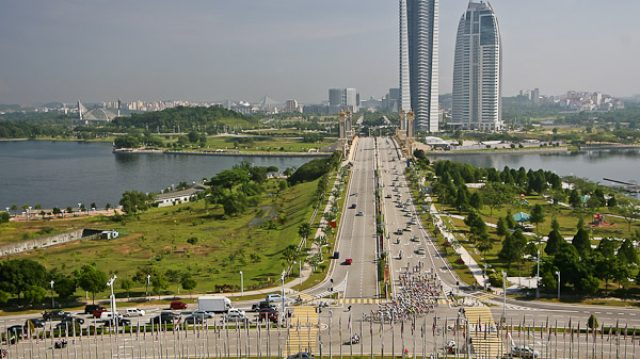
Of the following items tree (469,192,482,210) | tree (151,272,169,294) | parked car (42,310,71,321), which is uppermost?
tree (469,192,482,210)

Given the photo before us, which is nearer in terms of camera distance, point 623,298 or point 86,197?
point 623,298

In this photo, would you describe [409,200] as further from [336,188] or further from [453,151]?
[453,151]

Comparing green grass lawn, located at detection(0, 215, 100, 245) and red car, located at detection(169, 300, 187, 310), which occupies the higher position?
red car, located at detection(169, 300, 187, 310)

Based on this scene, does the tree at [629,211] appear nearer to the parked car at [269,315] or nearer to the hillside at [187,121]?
the parked car at [269,315]

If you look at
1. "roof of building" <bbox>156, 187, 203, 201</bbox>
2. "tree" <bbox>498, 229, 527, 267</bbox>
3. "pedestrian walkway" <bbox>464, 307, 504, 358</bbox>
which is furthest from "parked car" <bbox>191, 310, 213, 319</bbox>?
"roof of building" <bbox>156, 187, 203, 201</bbox>

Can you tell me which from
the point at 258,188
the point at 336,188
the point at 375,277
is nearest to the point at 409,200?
the point at 336,188

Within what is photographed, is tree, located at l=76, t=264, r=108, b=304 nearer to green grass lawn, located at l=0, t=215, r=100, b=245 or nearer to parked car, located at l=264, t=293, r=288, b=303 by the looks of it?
parked car, located at l=264, t=293, r=288, b=303

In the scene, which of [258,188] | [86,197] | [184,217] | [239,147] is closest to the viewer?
[184,217]

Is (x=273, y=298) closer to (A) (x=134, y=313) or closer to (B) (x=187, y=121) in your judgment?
(A) (x=134, y=313)
